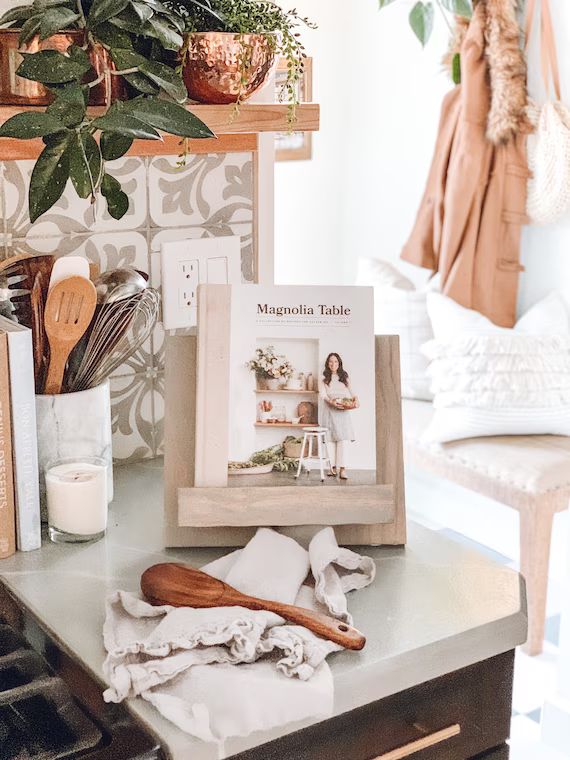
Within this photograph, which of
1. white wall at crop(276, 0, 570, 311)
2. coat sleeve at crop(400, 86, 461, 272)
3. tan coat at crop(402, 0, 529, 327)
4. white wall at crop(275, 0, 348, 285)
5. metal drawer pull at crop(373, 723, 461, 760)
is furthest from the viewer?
white wall at crop(275, 0, 348, 285)

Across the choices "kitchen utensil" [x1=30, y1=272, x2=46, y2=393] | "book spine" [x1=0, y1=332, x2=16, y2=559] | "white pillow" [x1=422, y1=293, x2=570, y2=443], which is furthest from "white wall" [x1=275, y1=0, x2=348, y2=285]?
"book spine" [x1=0, y1=332, x2=16, y2=559]

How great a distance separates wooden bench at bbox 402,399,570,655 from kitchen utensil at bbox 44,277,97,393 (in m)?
1.58

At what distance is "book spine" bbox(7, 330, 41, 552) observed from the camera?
3.59 ft

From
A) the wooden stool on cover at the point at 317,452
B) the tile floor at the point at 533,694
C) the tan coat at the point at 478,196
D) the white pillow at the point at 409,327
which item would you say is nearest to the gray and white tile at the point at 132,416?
the wooden stool on cover at the point at 317,452

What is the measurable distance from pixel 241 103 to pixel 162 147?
0.40 ft

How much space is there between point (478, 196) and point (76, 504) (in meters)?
2.19

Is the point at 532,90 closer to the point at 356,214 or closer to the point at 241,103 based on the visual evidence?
the point at 356,214

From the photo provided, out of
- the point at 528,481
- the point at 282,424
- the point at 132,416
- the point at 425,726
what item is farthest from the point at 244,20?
the point at 528,481

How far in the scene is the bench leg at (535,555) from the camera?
244cm

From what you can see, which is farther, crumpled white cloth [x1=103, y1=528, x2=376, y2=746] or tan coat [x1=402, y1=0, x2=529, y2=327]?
tan coat [x1=402, y1=0, x2=529, y2=327]

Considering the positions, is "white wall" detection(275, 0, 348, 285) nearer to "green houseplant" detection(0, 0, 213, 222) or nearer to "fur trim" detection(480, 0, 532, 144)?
"fur trim" detection(480, 0, 532, 144)

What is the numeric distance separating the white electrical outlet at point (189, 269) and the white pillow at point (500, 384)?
129 centimetres

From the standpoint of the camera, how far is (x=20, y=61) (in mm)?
1046

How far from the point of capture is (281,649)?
893mm
